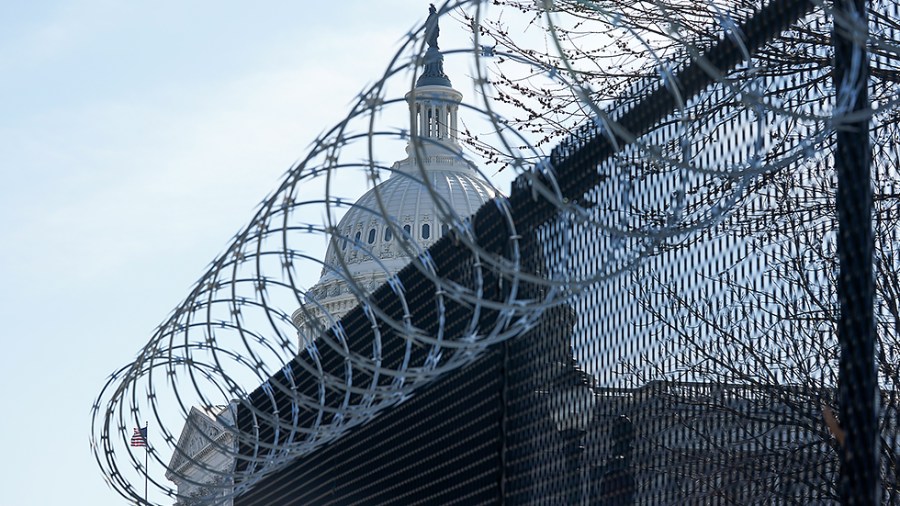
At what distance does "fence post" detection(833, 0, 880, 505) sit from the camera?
656 cm

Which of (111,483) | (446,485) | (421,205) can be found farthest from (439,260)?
(421,205)

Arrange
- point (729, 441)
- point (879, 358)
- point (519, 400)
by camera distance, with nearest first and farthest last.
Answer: point (729, 441), point (879, 358), point (519, 400)

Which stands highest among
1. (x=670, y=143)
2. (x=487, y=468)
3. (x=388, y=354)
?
(x=388, y=354)

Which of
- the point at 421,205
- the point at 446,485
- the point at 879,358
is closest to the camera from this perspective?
the point at 879,358

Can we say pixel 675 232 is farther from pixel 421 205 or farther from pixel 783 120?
pixel 421 205

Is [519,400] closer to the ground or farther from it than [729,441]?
farther from it

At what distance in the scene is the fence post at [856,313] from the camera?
6.56m

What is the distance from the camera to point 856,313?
21.9ft

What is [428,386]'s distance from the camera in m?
12.9

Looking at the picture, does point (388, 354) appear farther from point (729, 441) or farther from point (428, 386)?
point (729, 441)

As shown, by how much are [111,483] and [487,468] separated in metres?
4.09

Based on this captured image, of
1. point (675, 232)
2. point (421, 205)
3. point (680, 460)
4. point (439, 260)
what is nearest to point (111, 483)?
point (439, 260)

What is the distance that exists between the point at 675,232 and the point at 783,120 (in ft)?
9.72

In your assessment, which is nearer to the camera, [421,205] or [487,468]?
[487,468]
